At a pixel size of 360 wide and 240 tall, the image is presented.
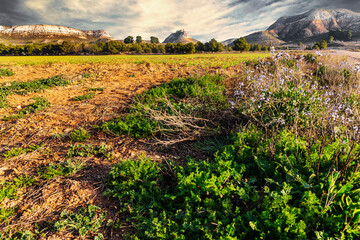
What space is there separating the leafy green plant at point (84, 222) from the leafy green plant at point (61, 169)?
2.90 ft

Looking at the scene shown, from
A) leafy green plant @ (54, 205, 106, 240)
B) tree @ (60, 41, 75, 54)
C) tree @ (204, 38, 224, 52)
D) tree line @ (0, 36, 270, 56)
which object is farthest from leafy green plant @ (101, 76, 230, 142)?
tree @ (60, 41, 75, 54)

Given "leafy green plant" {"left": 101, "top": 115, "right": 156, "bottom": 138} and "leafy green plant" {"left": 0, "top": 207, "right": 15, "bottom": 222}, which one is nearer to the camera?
"leafy green plant" {"left": 0, "top": 207, "right": 15, "bottom": 222}

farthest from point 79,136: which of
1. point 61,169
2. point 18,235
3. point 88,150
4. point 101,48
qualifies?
point 101,48

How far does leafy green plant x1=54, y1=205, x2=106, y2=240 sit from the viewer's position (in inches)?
86.9

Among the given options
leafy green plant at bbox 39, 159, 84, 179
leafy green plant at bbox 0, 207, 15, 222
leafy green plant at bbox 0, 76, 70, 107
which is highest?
leafy green plant at bbox 0, 76, 70, 107

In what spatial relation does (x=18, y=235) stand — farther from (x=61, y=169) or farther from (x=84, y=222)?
(x=61, y=169)

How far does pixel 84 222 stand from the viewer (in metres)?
2.32

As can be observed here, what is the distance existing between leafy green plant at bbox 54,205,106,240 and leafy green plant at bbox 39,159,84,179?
884mm

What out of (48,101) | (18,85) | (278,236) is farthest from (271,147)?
(18,85)

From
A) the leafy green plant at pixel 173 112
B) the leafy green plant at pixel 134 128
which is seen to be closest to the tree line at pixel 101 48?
the leafy green plant at pixel 173 112

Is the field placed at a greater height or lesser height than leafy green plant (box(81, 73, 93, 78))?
lesser

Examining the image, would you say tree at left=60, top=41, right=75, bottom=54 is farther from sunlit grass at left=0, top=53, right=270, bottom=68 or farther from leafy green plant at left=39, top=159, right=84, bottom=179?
leafy green plant at left=39, top=159, right=84, bottom=179

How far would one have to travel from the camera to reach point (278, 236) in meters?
1.71

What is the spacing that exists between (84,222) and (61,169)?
1.30 m
